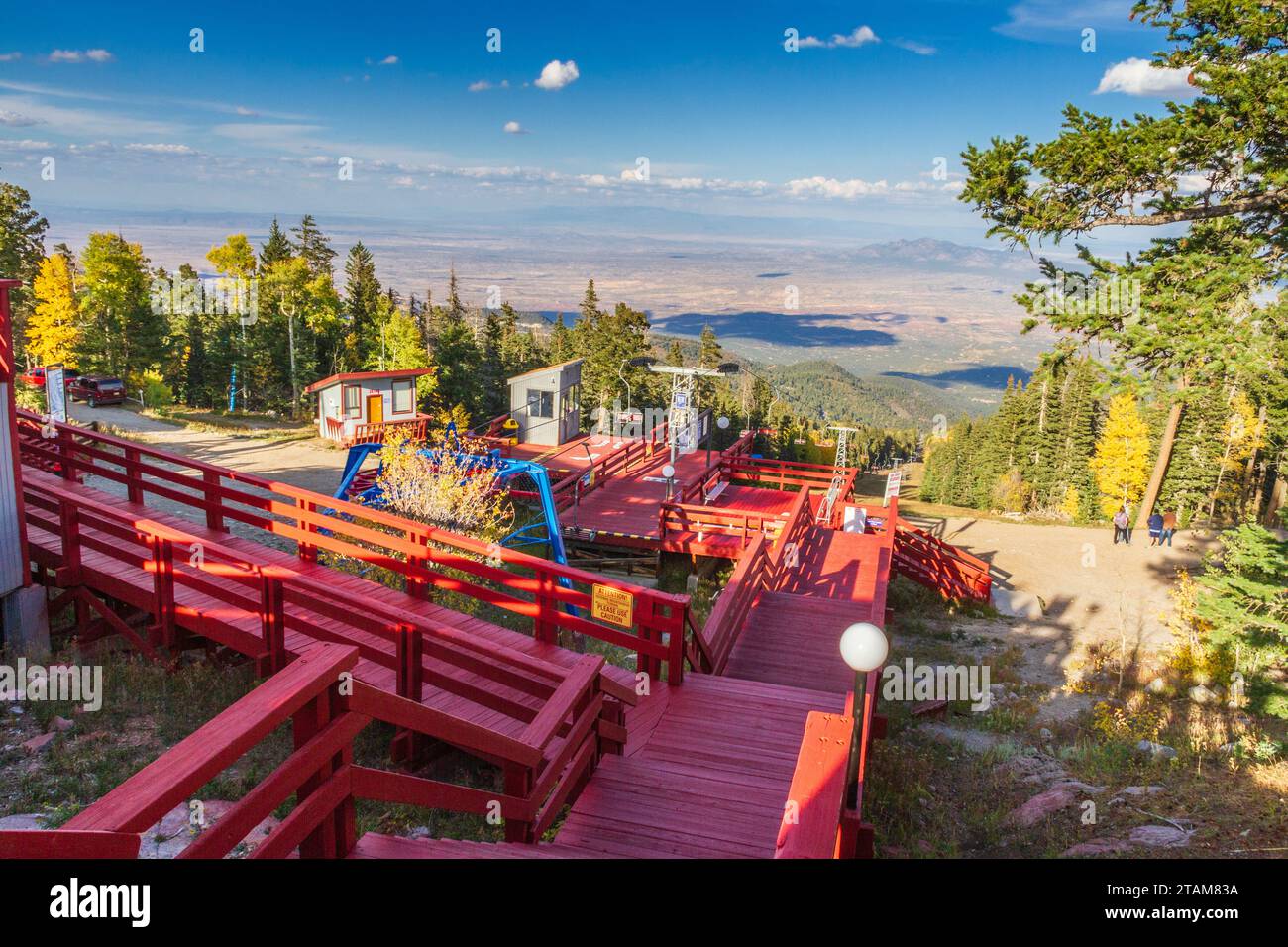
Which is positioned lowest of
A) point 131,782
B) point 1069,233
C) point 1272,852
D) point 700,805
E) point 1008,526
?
point 1008,526

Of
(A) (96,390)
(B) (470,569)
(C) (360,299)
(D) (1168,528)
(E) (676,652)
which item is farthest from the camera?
(C) (360,299)

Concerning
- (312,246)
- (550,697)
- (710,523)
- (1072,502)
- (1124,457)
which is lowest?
(1072,502)

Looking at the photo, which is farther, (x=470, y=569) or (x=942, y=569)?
(x=942, y=569)

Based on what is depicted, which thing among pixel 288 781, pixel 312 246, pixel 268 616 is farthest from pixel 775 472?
pixel 312 246

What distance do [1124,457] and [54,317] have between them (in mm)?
63546

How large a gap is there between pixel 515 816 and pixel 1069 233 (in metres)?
13.3

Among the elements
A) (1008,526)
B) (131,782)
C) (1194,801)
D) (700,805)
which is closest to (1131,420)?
(1008,526)

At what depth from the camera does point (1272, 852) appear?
23.2 ft

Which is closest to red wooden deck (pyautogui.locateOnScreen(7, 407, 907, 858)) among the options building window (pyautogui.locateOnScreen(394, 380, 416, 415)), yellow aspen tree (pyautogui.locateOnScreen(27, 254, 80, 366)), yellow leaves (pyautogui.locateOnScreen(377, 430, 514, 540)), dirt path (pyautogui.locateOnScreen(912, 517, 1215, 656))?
yellow leaves (pyautogui.locateOnScreen(377, 430, 514, 540))

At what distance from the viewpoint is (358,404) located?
107 ft

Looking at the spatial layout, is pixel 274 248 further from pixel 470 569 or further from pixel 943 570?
pixel 470 569

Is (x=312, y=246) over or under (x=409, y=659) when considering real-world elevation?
over

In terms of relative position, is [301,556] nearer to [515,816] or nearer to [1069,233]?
[515,816]

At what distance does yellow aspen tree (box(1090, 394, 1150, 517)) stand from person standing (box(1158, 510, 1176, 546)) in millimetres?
33797
